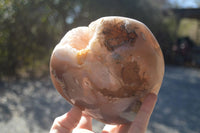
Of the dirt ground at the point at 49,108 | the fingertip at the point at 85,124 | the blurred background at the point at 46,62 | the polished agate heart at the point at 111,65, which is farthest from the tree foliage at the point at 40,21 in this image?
the polished agate heart at the point at 111,65

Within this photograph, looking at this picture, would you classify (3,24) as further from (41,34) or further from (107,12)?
(107,12)

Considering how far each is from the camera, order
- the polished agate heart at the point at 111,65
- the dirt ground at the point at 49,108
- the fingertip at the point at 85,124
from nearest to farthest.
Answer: the polished agate heart at the point at 111,65 < the fingertip at the point at 85,124 < the dirt ground at the point at 49,108

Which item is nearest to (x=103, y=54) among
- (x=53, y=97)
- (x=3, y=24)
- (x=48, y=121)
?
(x=48, y=121)

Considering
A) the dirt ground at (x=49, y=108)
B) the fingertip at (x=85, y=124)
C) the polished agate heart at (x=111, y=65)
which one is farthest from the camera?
the dirt ground at (x=49, y=108)

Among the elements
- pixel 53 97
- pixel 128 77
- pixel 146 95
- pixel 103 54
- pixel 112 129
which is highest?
pixel 103 54

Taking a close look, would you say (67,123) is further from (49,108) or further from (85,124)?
(49,108)

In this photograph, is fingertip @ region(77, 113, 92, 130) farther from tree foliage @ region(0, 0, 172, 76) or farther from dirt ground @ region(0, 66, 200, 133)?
tree foliage @ region(0, 0, 172, 76)

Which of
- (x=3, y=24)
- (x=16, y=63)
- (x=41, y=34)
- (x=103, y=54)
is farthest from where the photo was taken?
(x=41, y=34)

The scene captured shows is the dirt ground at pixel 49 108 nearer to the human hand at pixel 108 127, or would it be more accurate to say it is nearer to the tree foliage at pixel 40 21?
the tree foliage at pixel 40 21
